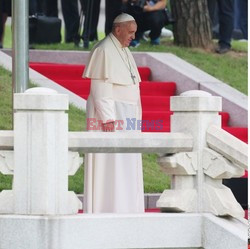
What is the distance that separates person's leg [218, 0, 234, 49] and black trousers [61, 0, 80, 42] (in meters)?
2.16

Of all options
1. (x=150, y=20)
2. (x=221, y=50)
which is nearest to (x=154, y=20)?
(x=150, y=20)

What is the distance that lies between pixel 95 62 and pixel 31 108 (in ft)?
7.62

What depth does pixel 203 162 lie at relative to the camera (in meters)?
12.7

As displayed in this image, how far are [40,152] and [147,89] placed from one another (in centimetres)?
802

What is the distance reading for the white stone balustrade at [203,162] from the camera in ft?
41.4

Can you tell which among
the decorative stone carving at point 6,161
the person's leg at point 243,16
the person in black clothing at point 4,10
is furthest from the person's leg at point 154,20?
the decorative stone carving at point 6,161

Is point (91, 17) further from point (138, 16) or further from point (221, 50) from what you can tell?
point (221, 50)

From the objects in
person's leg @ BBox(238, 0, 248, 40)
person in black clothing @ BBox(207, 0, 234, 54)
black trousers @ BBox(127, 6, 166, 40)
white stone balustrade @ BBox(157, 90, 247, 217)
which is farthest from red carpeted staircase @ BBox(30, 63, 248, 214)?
person's leg @ BBox(238, 0, 248, 40)

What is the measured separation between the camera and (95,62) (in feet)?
46.6

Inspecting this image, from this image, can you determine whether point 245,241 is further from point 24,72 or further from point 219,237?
point 24,72

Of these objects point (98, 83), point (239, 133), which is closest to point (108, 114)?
point (98, 83)

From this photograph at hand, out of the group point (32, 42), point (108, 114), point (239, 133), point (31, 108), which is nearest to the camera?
point (31, 108)

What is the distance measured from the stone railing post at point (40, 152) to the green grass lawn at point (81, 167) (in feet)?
11.1

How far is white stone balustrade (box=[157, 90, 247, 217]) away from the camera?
12633 millimetres
